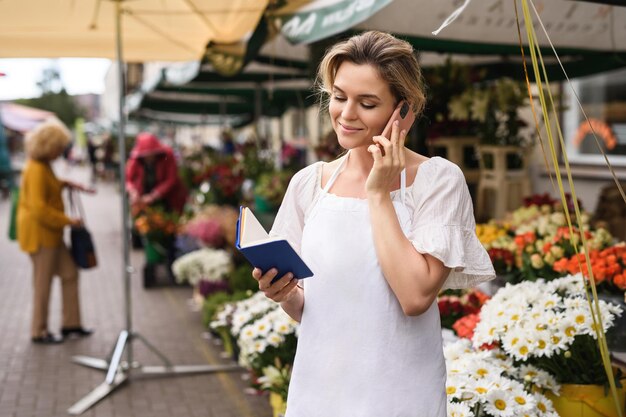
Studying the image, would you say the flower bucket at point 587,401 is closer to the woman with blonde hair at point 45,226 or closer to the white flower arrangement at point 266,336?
the white flower arrangement at point 266,336

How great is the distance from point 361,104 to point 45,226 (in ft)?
18.1

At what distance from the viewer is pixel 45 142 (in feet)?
22.3

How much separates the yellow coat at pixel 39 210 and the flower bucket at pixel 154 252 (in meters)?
2.43

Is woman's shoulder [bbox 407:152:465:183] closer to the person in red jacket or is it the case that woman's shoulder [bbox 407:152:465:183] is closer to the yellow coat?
the yellow coat

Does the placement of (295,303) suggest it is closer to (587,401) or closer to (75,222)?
(587,401)

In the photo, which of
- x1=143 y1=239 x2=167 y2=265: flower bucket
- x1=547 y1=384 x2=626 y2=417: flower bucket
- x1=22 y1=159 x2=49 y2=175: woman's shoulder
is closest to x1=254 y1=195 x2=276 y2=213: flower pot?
x1=143 y1=239 x2=167 y2=265: flower bucket

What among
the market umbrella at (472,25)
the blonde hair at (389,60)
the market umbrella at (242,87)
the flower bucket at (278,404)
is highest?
the market umbrella at (242,87)

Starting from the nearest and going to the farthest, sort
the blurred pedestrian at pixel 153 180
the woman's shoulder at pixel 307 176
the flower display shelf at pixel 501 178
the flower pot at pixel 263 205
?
the woman's shoulder at pixel 307 176 < the flower display shelf at pixel 501 178 < the flower pot at pixel 263 205 < the blurred pedestrian at pixel 153 180

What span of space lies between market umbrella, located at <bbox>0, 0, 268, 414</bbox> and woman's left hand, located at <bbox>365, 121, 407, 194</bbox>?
3.56 meters

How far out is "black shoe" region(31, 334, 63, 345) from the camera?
22.6ft

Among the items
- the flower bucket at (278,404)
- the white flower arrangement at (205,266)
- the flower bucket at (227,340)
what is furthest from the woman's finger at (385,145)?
the white flower arrangement at (205,266)

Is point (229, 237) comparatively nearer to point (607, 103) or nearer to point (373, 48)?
point (607, 103)

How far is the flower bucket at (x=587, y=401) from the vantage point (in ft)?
10.5

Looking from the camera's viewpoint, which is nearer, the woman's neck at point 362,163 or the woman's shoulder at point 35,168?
the woman's neck at point 362,163
